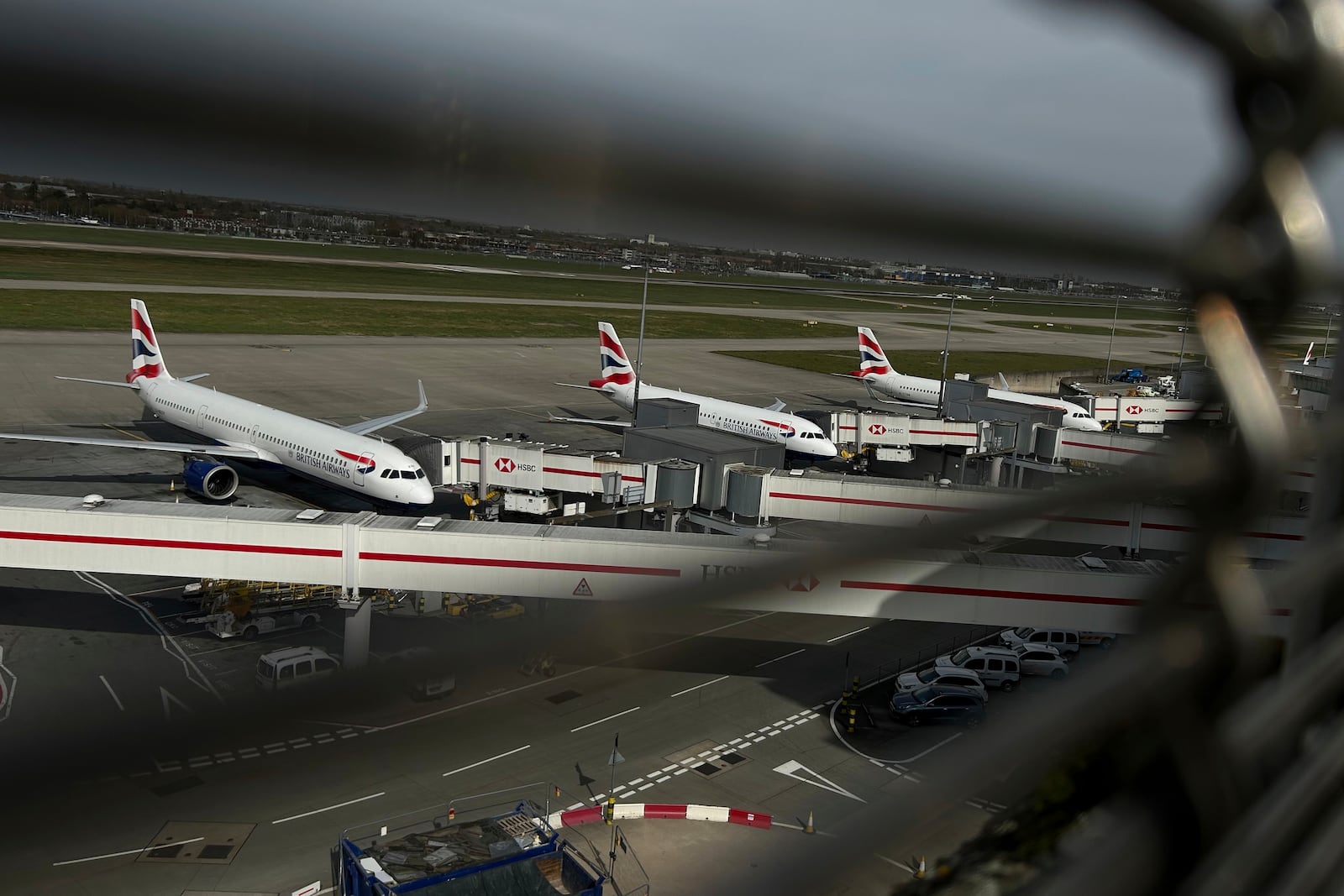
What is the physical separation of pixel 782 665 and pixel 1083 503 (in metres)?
21.6

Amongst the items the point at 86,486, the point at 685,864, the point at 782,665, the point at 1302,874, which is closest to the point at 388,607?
the point at 782,665

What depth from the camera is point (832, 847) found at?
39.2 inches

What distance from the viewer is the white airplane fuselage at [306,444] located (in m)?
29.3

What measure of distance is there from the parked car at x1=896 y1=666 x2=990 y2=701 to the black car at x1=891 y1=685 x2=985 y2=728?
0.82ft

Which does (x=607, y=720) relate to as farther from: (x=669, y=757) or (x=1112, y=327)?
(x=1112, y=327)

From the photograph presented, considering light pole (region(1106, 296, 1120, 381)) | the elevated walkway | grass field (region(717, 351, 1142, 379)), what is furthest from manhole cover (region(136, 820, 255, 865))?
grass field (region(717, 351, 1142, 379))

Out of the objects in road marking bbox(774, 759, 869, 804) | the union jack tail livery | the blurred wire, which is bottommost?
road marking bbox(774, 759, 869, 804)

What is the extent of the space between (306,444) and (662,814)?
754 inches

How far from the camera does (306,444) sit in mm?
31031

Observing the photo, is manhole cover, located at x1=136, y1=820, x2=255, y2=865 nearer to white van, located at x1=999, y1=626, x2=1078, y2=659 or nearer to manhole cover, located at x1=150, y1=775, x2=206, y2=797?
manhole cover, located at x1=150, y1=775, x2=206, y2=797

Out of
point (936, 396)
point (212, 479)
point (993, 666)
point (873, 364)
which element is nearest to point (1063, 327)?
point (873, 364)

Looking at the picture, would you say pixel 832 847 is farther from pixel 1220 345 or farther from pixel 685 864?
pixel 685 864


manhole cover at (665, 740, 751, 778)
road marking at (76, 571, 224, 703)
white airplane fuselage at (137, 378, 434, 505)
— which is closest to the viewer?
manhole cover at (665, 740, 751, 778)

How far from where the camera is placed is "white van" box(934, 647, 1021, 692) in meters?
22.2
